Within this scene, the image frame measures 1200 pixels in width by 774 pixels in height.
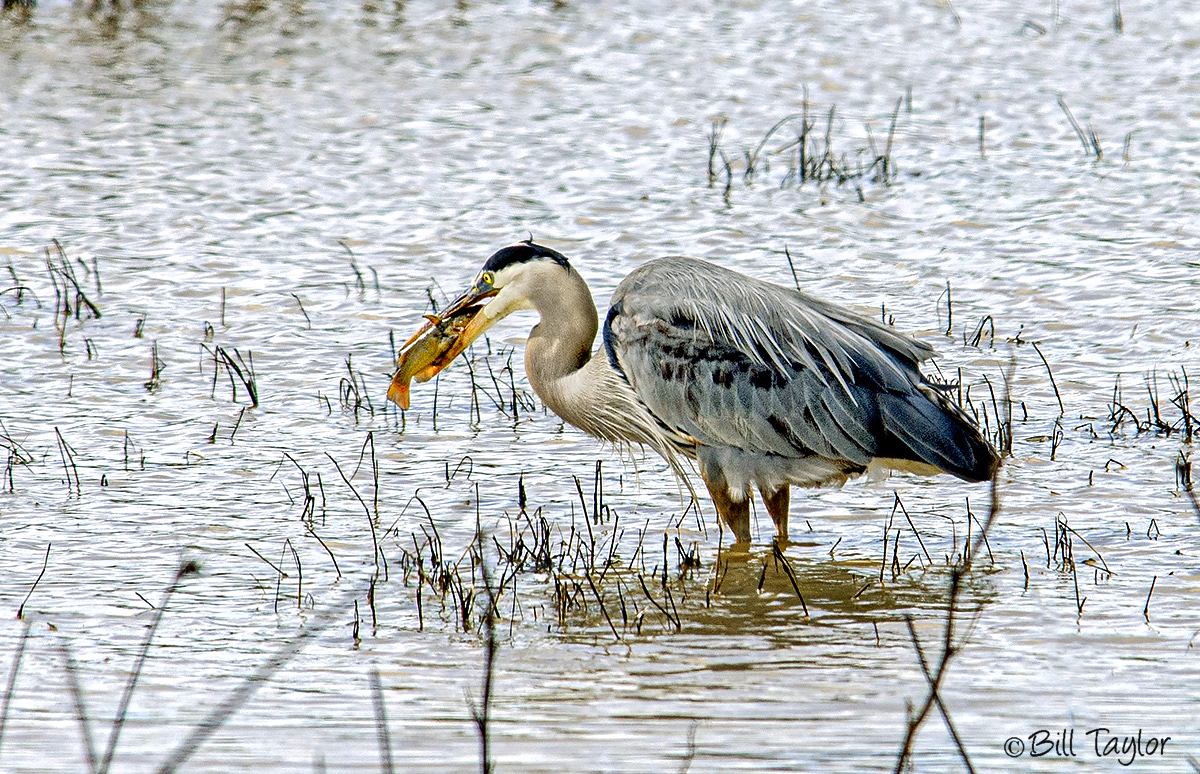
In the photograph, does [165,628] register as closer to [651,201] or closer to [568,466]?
[568,466]

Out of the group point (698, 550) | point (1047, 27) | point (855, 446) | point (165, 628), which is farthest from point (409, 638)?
point (1047, 27)

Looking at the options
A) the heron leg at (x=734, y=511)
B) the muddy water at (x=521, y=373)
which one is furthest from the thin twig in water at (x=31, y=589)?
the heron leg at (x=734, y=511)

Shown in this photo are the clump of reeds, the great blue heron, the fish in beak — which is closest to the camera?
the great blue heron

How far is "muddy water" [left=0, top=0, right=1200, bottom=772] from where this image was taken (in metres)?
4.82

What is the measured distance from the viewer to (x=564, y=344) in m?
6.89

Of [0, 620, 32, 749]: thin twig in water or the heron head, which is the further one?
the heron head

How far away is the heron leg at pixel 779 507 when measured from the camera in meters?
6.44

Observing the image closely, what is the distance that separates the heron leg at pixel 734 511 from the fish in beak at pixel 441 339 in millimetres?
1223

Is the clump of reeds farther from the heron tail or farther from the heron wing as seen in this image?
the heron tail

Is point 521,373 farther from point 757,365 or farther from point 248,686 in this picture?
point 248,686

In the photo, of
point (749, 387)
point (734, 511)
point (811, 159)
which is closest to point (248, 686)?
point (734, 511)

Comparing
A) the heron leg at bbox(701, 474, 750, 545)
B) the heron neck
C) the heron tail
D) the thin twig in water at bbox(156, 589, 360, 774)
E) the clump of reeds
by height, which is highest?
the clump of reeds

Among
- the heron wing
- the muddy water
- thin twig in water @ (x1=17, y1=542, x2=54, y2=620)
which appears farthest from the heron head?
thin twig in water @ (x1=17, y1=542, x2=54, y2=620)

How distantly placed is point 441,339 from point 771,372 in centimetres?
143
